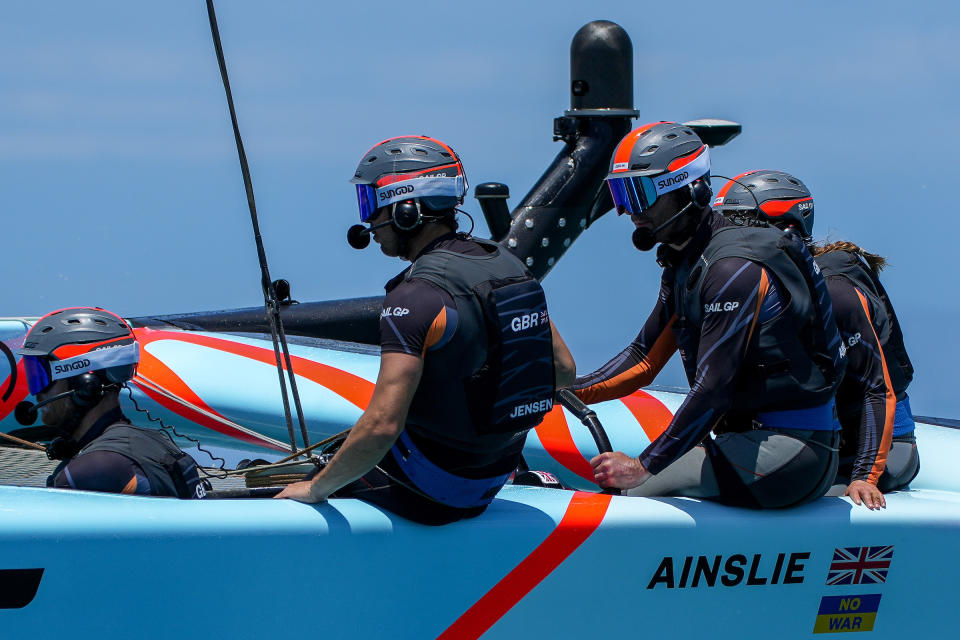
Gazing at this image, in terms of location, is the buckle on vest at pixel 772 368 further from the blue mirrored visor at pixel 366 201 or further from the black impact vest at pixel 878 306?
the blue mirrored visor at pixel 366 201

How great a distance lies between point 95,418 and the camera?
2584 mm

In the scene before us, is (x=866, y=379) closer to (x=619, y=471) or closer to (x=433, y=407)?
(x=619, y=471)

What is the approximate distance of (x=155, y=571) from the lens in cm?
245

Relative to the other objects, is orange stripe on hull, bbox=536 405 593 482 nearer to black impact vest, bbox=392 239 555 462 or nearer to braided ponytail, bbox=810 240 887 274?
braided ponytail, bbox=810 240 887 274

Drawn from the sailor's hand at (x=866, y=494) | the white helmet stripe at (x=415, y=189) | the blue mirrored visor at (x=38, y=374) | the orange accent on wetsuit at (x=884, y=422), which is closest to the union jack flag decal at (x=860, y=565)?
the sailor's hand at (x=866, y=494)

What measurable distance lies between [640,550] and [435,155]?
3.42ft

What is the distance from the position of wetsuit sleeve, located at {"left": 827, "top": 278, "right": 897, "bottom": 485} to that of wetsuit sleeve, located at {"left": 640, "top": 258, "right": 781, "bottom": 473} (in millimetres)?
548

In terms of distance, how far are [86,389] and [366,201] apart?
742 millimetres

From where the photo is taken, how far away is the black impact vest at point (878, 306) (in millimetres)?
3246

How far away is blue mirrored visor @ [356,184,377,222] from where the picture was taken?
2562 mm

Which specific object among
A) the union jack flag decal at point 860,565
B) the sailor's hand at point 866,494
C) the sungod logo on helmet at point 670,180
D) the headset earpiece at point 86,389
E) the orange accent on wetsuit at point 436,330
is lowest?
the union jack flag decal at point 860,565

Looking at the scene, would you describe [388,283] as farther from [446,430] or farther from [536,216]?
[536,216]

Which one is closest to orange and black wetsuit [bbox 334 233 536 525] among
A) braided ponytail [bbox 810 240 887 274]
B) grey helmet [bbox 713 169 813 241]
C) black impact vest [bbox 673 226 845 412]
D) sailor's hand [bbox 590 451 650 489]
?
sailor's hand [bbox 590 451 650 489]

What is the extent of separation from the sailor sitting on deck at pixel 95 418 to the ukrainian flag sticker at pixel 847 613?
5.11ft
